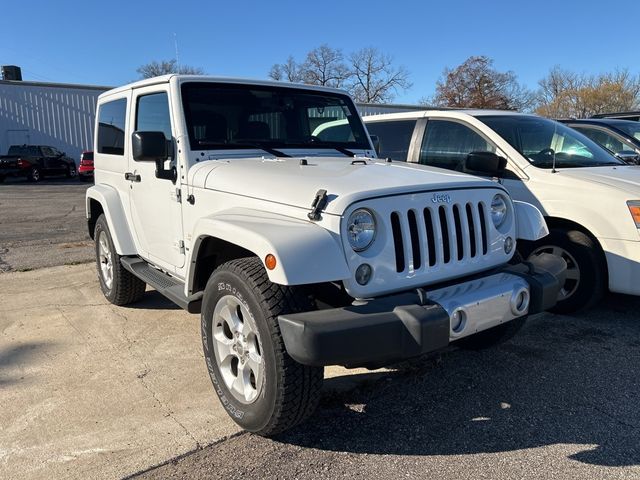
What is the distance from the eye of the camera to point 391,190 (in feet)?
9.04

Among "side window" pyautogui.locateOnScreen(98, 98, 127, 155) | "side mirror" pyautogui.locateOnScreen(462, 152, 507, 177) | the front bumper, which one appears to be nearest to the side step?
"side window" pyautogui.locateOnScreen(98, 98, 127, 155)

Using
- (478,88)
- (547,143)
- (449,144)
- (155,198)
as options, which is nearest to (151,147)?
(155,198)

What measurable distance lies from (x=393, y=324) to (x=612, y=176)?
3276 mm

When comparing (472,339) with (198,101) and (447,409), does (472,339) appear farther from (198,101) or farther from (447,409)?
(198,101)

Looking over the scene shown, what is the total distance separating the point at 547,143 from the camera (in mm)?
5324

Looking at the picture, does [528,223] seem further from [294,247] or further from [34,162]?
[34,162]

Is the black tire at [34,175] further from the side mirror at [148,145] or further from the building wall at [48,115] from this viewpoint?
the side mirror at [148,145]

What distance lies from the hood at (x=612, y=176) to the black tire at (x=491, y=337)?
1.59m

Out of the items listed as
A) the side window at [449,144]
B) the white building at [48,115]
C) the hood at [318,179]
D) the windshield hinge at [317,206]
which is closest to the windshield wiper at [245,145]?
the hood at [318,179]

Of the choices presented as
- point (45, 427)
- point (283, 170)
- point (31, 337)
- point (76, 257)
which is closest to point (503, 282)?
point (283, 170)

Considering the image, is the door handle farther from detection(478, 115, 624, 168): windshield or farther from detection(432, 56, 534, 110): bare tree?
detection(432, 56, 534, 110): bare tree

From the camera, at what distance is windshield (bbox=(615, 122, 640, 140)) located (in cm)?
815

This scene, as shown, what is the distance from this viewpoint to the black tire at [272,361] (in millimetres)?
2551

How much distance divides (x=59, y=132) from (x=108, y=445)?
27.9 m
